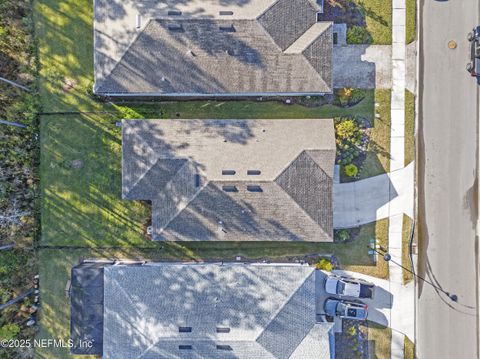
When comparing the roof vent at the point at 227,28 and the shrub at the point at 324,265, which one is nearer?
the roof vent at the point at 227,28

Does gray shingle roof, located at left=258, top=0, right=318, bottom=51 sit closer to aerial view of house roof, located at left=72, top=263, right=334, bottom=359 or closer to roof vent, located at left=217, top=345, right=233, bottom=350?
aerial view of house roof, located at left=72, top=263, right=334, bottom=359

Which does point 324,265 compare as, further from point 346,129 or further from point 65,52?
point 65,52

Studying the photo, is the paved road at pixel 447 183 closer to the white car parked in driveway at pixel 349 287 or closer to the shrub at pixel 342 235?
the white car parked in driveway at pixel 349 287

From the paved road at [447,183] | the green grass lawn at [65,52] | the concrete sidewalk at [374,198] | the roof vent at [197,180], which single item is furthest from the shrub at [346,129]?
the green grass lawn at [65,52]

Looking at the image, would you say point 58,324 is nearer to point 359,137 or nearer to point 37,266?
point 37,266

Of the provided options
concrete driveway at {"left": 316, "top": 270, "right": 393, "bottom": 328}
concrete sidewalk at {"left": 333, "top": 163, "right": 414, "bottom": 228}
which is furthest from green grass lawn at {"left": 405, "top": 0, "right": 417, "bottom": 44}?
concrete driveway at {"left": 316, "top": 270, "right": 393, "bottom": 328}

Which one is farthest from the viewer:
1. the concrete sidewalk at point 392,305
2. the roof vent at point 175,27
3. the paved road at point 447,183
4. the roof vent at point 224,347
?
the concrete sidewalk at point 392,305

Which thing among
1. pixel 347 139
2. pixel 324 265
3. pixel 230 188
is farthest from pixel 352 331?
pixel 347 139
